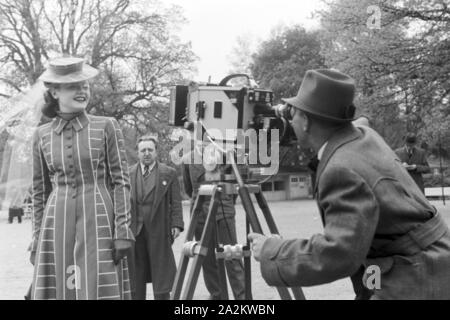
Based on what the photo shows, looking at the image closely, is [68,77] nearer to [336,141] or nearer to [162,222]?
[336,141]

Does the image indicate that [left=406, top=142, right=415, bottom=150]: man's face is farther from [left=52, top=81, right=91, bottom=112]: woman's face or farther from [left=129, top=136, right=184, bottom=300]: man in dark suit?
[left=52, top=81, right=91, bottom=112]: woman's face

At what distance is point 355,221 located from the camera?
2.29m

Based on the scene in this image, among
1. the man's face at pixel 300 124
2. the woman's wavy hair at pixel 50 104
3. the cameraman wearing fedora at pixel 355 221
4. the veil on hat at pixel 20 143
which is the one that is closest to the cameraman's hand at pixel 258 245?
the cameraman wearing fedora at pixel 355 221

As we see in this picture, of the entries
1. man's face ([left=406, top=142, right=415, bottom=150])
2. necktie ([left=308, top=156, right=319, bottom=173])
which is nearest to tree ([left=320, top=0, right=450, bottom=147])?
man's face ([left=406, top=142, right=415, bottom=150])

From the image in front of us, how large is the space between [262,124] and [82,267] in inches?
60.2

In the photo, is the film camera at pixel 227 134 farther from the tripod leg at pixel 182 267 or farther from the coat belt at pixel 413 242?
the coat belt at pixel 413 242

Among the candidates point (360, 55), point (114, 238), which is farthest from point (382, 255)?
point (360, 55)

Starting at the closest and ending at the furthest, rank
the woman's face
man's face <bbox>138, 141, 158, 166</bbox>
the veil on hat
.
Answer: the woman's face → the veil on hat → man's face <bbox>138, 141, 158, 166</bbox>

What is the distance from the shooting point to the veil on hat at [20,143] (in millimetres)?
4645

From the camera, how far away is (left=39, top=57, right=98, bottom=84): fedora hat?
4.08 m

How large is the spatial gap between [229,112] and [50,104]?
4.37 feet

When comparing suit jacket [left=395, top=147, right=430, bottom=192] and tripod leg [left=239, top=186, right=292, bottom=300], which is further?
suit jacket [left=395, top=147, right=430, bottom=192]

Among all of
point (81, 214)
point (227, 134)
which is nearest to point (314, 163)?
point (227, 134)
